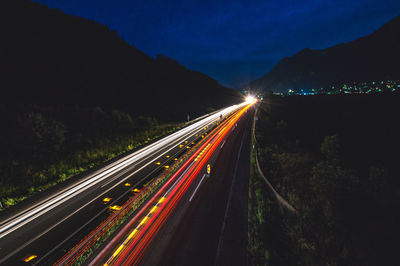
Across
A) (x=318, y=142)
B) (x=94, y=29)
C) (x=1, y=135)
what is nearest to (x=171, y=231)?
(x=1, y=135)

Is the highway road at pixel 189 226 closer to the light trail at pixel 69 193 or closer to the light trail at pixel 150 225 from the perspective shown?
the light trail at pixel 150 225

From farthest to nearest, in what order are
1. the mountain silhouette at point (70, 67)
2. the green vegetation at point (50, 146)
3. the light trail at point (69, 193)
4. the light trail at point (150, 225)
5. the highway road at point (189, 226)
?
the mountain silhouette at point (70, 67) < the green vegetation at point (50, 146) < the light trail at point (69, 193) < the highway road at point (189, 226) < the light trail at point (150, 225)

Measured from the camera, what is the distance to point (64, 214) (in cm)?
962

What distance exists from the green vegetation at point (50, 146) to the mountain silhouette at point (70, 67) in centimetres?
2352

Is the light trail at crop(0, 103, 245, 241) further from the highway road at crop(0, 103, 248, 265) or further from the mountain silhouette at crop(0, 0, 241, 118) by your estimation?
the mountain silhouette at crop(0, 0, 241, 118)

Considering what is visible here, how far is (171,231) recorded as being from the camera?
8617 mm

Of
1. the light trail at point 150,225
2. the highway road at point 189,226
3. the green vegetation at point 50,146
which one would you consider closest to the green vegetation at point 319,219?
the highway road at point 189,226

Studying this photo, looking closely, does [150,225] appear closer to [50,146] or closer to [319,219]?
[319,219]

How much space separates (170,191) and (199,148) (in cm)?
944

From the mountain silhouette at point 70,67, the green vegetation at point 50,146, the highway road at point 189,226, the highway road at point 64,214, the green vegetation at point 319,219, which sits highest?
the mountain silhouette at point 70,67

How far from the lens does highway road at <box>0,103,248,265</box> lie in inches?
297

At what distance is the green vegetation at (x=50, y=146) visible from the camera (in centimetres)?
1277

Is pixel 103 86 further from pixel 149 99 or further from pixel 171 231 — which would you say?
pixel 171 231

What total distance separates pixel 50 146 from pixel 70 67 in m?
52.5
